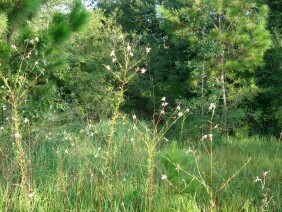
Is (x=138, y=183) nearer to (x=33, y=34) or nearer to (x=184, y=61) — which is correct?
(x=33, y=34)

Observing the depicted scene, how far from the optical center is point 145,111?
520 inches

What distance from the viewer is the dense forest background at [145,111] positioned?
2.51 meters

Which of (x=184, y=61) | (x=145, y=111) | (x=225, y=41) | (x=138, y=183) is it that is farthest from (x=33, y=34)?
(x=145, y=111)

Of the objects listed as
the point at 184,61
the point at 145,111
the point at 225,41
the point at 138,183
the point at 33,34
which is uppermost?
the point at 225,41

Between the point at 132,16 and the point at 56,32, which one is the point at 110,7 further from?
the point at 56,32

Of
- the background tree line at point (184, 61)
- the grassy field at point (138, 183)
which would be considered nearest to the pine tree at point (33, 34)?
the background tree line at point (184, 61)

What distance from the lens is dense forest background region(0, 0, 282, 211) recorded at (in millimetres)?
2512

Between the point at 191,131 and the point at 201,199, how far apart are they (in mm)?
4635

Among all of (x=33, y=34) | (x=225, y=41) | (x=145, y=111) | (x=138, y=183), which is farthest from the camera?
(x=145, y=111)

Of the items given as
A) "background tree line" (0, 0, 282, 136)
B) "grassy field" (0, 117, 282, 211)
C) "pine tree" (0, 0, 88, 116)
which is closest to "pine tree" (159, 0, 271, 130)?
"background tree line" (0, 0, 282, 136)

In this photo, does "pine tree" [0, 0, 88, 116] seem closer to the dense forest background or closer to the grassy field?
the dense forest background

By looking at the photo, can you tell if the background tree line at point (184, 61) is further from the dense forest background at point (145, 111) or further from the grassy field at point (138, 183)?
the grassy field at point (138, 183)

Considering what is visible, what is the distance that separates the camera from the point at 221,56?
852 centimetres

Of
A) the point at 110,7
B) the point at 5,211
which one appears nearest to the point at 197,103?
the point at 5,211
